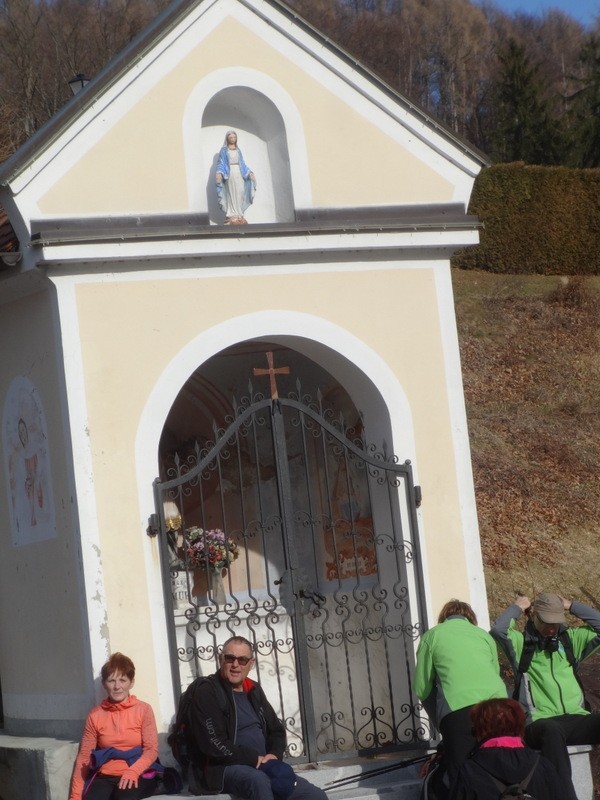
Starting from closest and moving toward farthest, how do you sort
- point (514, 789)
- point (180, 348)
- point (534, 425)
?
point (514, 789) < point (180, 348) < point (534, 425)

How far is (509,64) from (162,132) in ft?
92.4

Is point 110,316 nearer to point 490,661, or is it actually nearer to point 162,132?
point 162,132

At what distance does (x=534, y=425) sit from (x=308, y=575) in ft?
34.5

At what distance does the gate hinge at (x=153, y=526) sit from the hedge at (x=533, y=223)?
1912cm

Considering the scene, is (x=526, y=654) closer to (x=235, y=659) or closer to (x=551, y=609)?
(x=551, y=609)

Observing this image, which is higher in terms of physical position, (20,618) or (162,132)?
(162,132)

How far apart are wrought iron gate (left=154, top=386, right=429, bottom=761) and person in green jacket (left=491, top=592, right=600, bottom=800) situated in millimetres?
737

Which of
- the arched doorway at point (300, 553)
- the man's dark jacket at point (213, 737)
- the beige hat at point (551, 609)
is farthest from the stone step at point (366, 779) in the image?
the beige hat at point (551, 609)

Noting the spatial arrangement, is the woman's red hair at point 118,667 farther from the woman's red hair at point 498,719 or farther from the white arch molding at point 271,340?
the woman's red hair at point 498,719

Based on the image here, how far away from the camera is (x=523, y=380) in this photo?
20906 millimetres

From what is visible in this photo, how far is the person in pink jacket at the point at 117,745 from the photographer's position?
7004mm

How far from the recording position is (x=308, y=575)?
9.42 meters

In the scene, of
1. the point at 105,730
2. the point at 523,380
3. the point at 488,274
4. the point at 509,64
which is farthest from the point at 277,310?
the point at 509,64

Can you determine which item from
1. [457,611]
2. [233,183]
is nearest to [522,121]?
[233,183]
